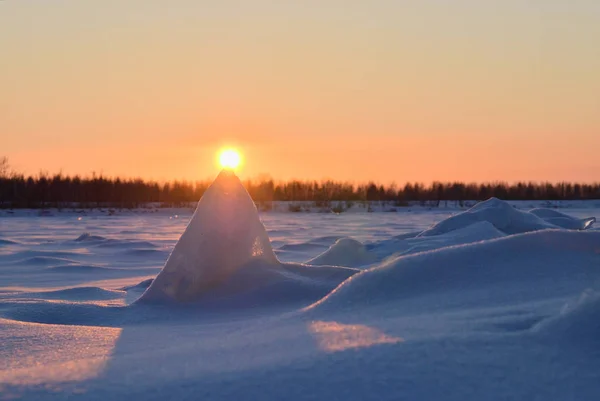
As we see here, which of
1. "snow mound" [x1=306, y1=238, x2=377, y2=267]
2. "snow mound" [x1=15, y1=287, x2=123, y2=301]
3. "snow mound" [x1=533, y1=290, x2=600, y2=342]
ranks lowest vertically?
"snow mound" [x1=15, y1=287, x2=123, y2=301]

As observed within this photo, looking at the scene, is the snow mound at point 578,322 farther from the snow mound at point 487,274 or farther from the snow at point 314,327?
the snow mound at point 487,274

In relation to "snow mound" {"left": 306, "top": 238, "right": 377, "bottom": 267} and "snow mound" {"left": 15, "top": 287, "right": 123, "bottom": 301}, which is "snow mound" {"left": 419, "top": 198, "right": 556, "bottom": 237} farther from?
"snow mound" {"left": 15, "top": 287, "right": 123, "bottom": 301}

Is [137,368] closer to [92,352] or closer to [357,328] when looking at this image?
[92,352]

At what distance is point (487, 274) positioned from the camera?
1802 millimetres

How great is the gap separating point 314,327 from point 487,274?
0.68 metres

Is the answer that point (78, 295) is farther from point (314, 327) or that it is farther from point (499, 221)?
point (499, 221)

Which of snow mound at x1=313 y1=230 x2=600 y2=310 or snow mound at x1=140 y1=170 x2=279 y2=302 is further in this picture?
snow mound at x1=140 y1=170 x2=279 y2=302

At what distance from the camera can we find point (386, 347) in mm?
1141

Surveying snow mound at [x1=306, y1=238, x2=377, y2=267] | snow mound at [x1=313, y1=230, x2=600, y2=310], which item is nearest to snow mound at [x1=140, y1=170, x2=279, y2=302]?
snow mound at [x1=313, y1=230, x2=600, y2=310]

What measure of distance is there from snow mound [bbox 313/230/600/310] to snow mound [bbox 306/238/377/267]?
2037mm

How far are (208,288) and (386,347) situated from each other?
1.52 metres

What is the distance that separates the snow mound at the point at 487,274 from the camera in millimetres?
1658

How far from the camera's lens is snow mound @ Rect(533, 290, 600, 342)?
1.12 metres

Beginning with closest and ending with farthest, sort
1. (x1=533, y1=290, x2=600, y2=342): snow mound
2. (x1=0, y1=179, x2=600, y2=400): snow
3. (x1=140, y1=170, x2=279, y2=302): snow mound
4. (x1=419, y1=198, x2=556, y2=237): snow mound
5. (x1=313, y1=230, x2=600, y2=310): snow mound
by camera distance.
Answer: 1. (x1=0, y1=179, x2=600, y2=400): snow
2. (x1=533, y1=290, x2=600, y2=342): snow mound
3. (x1=313, y1=230, x2=600, y2=310): snow mound
4. (x1=140, y1=170, x2=279, y2=302): snow mound
5. (x1=419, y1=198, x2=556, y2=237): snow mound
